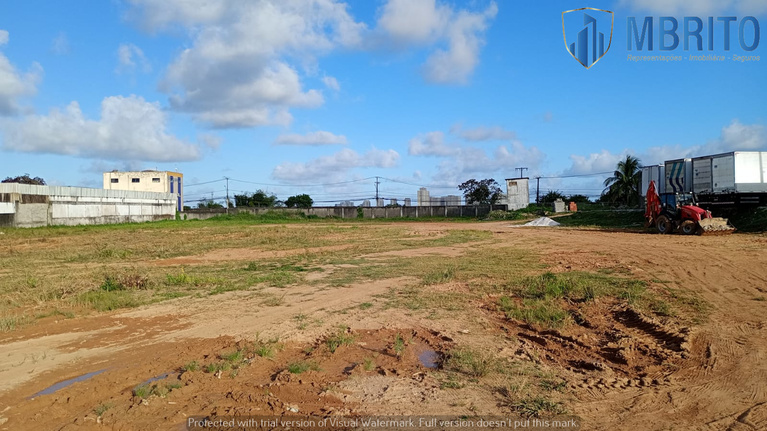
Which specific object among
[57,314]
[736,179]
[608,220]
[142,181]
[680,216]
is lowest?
[57,314]

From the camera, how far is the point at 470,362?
577 cm

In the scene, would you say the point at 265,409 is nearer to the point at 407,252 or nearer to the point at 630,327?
the point at 630,327

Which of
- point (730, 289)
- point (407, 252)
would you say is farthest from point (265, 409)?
point (407, 252)

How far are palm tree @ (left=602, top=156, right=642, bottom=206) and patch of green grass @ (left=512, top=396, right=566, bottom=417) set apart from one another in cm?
5435

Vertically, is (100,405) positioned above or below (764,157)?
below

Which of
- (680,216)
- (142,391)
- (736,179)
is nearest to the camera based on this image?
(142,391)

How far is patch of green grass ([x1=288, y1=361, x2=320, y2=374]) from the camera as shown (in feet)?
18.2

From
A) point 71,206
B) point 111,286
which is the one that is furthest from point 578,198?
point 111,286

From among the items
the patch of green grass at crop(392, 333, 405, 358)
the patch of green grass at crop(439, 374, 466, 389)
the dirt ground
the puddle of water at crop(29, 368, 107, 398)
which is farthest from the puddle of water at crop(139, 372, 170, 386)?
the patch of green grass at crop(439, 374, 466, 389)

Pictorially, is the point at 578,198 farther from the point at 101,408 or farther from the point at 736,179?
the point at 101,408

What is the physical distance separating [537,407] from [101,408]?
4.03 metres

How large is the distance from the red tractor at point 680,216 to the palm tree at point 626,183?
97.1ft

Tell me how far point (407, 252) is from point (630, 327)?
11.6 m

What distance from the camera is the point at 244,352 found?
630 centimetres
